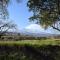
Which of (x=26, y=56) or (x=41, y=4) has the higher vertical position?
(x=41, y=4)

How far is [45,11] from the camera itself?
76.9 ft

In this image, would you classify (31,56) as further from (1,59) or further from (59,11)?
(59,11)

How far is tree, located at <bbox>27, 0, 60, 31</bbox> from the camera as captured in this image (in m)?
22.2

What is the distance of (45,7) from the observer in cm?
2295

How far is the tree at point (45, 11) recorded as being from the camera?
875 inches

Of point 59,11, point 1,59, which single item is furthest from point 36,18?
point 1,59

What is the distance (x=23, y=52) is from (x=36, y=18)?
9.34m

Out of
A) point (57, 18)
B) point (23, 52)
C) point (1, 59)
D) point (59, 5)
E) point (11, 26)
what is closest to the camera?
point (1, 59)

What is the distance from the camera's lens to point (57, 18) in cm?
2392

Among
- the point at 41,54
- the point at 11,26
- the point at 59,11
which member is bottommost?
the point at 11,26

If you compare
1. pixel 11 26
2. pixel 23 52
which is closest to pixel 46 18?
pixel 23 52

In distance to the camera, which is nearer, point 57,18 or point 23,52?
point 23,52

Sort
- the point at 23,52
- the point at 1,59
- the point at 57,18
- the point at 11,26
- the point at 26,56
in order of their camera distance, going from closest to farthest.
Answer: the point at 1,59
the point at 26,56
the point at 23,52
the point at 57,18
the point at 11,26

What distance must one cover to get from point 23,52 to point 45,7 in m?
8.21
